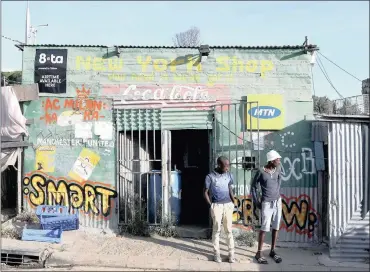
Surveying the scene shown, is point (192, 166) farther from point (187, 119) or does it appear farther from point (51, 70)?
point (51, 70)

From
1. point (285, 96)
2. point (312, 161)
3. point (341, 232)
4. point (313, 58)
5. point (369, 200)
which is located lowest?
point (341, 232)

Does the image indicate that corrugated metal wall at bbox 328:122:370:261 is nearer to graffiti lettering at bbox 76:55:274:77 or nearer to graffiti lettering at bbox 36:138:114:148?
graffiti lettering at bbox 76:55:274:77

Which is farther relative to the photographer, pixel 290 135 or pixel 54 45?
pixel 54 45

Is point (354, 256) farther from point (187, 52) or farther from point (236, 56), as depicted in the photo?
point (187, 52)

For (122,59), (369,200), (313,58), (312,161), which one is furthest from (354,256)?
(122,59)

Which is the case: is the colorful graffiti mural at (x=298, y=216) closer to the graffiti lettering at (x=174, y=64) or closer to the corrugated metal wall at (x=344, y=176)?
the corrugated metal wall at (x=344, y=176)

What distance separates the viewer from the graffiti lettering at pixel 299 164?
25.2 ft

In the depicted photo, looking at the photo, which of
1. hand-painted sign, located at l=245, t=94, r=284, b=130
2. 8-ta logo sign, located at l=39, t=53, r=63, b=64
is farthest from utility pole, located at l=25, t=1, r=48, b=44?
hand-painted sign, located at l=245, t=94, r=284, b=130

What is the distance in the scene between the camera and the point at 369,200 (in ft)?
22.1

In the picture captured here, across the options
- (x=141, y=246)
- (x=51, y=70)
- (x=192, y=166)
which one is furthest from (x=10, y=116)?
(x=192, y=166)

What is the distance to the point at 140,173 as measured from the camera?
8.08 meters

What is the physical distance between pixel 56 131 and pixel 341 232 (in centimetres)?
573

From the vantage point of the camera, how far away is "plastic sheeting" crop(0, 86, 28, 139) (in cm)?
813

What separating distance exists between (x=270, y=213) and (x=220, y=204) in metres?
0.85
